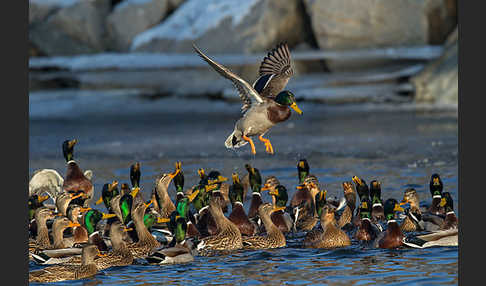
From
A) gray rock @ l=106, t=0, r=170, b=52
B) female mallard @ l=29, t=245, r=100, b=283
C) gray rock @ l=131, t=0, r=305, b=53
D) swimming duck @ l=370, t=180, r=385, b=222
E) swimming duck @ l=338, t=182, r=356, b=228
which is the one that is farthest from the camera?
gray rock @ l=106, t=0, r=170, b=52

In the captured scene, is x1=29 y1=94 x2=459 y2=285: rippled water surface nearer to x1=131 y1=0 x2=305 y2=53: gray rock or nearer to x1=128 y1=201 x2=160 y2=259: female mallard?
x1=128 y1=201 x2=160 y2=259: female mallard

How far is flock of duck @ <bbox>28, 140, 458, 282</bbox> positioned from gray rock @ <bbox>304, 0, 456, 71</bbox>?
1039 cm

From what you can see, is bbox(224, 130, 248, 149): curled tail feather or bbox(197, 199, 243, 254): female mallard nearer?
bbox(197, 199, 243, 254): female mallard

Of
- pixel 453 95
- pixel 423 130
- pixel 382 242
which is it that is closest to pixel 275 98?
pixel 382 242

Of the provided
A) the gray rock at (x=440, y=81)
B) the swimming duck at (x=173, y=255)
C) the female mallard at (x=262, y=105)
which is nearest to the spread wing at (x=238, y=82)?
the female mallard at (x=262, y=105)

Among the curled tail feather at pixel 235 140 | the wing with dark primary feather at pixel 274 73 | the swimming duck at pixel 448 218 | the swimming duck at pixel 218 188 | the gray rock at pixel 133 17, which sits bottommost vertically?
the swimming duck at pixel 448 218

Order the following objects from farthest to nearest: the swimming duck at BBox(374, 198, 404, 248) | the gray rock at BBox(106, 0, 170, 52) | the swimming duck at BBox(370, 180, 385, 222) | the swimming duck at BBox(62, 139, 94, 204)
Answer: the gray rock at BBox(106, 0, 170, 52)
the swimming duck at BBox(62, 139, 94, 204)
the swimming duck at BBox(370, 180, 385, 222)
the swimming duck at BBox(374, 198, 404, 248)

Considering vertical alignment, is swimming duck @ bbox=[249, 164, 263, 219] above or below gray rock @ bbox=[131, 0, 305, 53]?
below

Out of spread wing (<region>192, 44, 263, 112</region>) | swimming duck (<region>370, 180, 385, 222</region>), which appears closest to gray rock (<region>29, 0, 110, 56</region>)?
spread wing (<region>192, 44, 263, 112</region>)

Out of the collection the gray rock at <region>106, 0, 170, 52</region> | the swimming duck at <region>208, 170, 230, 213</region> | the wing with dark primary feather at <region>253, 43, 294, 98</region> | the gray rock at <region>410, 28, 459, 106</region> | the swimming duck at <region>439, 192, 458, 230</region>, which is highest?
the gray rock at <region>106, 0, 170, 52</region>

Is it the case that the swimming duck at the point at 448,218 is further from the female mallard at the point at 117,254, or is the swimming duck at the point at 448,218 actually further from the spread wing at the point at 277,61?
the female mallard at the point at 117,254

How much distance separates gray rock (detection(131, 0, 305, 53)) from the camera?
20.8 m

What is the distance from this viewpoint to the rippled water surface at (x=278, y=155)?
24.0ft

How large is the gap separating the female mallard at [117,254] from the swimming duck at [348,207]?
8.50 ft
